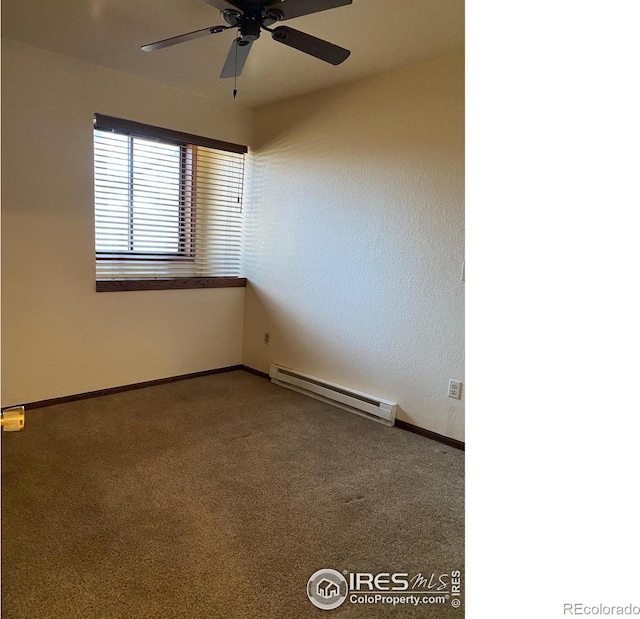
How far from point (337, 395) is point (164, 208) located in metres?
1.93

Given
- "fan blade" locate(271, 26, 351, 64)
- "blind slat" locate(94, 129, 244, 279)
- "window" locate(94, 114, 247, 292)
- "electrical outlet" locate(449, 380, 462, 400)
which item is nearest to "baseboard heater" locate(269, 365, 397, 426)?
"electrical outlet" locate(449, 380, 462, 400)

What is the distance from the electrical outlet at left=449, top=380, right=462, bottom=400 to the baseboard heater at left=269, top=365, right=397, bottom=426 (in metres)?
0.43

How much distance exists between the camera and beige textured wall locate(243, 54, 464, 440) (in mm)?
2779

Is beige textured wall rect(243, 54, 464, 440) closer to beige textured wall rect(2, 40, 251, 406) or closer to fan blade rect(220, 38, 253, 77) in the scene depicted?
beige textured wall rect(2, 40, 251, 406)

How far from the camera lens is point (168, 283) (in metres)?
3.66

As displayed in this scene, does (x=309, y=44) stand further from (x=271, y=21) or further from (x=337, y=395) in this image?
(x=337, y=395)

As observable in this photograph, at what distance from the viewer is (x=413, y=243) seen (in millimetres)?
2922

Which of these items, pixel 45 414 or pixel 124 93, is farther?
pixel 124 93

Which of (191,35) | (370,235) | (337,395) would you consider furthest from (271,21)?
(337,395)
